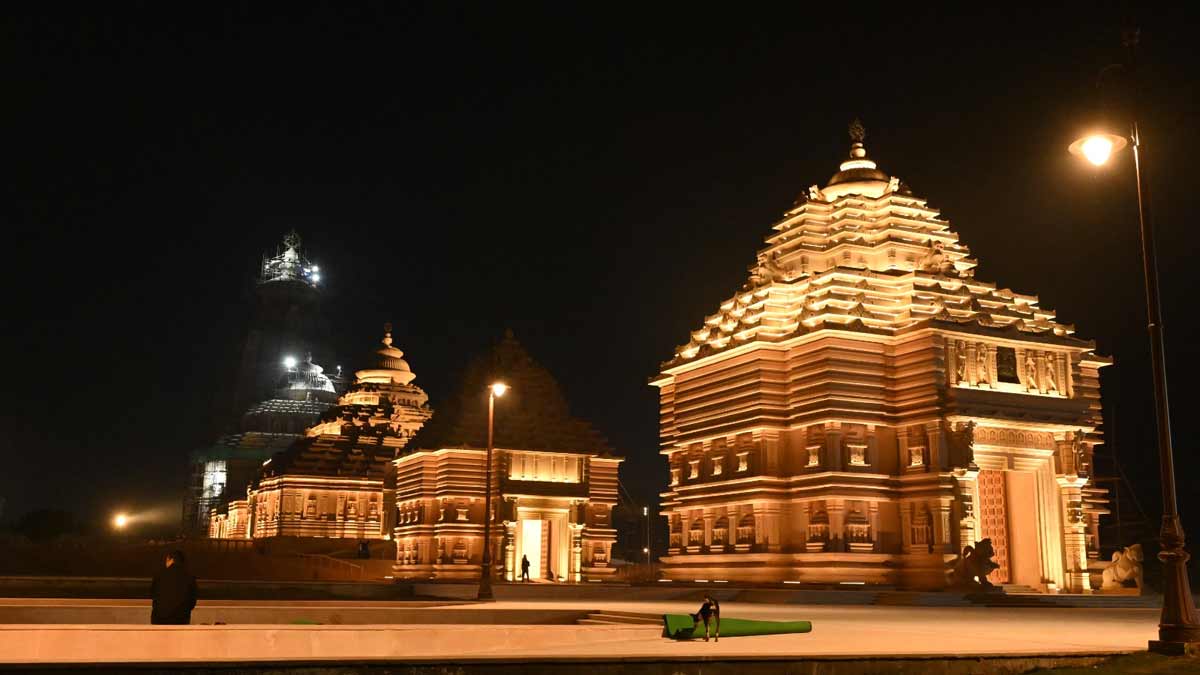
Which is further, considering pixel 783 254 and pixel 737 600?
pixel 783 254

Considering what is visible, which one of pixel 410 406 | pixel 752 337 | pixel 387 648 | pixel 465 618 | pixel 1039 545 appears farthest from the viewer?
pixel 410 406

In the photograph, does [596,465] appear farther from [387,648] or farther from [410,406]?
[387,648]

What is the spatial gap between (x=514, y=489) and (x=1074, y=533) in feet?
77.6

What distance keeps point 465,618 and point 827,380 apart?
2162cm

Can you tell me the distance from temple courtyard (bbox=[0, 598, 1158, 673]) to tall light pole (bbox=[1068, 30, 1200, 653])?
3.14 feet

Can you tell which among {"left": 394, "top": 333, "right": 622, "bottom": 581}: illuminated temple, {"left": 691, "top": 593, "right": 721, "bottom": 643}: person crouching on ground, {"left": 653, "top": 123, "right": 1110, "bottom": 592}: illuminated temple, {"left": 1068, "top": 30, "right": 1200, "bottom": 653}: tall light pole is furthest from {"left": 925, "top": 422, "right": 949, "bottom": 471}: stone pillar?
{"left": 691, "top": 593, "right": 721, "bottom": 643}: person crouching on ground

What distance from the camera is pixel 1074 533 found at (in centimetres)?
3978

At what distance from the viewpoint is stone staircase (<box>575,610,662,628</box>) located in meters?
20.2

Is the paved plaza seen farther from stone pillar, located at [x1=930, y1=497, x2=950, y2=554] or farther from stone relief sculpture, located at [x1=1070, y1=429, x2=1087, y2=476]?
stone relief sculpture, located at [x1=1070, y1=429, x2=1087, y2=476]

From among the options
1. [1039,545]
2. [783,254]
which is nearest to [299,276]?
[783,254]

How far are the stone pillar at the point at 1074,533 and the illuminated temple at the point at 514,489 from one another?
22.2 metres

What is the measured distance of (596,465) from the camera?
5725 cm

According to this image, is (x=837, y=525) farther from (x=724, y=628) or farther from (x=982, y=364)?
(x=724, y=628)

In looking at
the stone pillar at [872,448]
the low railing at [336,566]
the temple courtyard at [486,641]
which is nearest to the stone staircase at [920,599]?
the stone pillar at [872,448]
